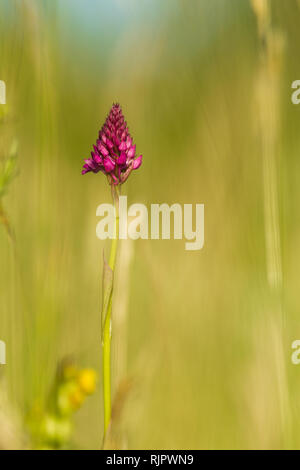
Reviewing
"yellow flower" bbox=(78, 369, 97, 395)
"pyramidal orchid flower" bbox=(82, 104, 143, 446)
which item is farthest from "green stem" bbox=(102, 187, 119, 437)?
"yellow flower" bbox=(78, 369, 97, 395)

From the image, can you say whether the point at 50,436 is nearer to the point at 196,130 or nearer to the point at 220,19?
the point at 196,130

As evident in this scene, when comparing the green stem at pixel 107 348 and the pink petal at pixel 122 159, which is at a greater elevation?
the pink petal at pixel 122 159

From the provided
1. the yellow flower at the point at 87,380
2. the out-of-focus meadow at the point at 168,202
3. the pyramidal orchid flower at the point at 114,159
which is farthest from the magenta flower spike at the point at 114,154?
the yellow flower at the point at 87,380

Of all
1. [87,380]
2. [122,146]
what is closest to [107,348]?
[87,380]

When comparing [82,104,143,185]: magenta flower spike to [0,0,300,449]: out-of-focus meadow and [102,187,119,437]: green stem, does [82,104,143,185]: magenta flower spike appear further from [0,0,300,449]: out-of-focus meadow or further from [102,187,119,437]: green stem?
→ [0,0,300,449]: out-of-focus meadow

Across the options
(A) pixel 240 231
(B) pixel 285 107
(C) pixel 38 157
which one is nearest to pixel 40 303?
(C) pixel 38 157

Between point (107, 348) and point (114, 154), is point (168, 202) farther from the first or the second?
point (107, 348)

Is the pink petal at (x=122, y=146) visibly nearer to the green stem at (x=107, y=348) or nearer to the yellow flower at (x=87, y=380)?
the green stem at (x=107, y=348)
